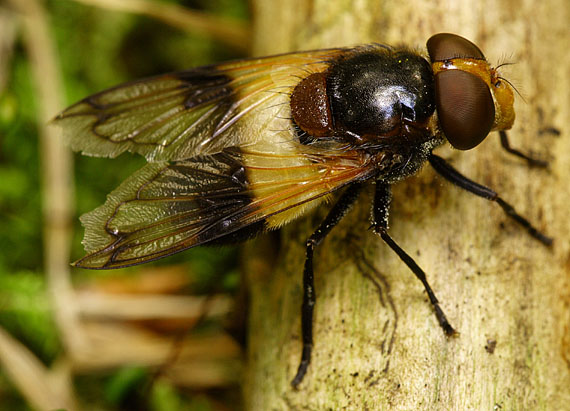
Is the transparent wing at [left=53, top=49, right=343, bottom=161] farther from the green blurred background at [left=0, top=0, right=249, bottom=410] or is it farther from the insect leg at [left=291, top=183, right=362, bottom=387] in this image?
the green blurred background at [left=0, top=0, right=249, bottom=410]

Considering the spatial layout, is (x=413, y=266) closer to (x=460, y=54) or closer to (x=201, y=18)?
(x=460, y=54)

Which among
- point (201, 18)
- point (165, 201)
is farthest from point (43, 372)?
point (201, 18)

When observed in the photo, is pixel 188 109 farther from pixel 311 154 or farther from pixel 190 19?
pixel 190 19

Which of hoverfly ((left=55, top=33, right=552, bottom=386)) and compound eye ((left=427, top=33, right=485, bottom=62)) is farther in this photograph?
compound eye ((left=427, top=33, right=485, bottom=62))

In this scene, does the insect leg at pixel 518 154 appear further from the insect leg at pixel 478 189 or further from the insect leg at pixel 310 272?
the insect leg at pixel 310 272

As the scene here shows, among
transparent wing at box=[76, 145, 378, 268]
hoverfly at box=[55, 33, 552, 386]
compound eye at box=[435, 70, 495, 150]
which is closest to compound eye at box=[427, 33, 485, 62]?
hoverfly at box=[55, 33, 552, 386]

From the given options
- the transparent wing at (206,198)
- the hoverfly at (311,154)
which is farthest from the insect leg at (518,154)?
the transparent wing at (206,198)
